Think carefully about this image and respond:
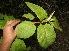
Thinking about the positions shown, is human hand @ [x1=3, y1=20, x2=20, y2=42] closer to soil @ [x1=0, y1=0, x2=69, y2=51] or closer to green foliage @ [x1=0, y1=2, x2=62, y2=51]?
green foliage @ [x1=0, y1=2, x2=62, y2=51]

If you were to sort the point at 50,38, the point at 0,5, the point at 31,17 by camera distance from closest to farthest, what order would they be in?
the point at 50,38
the point at 31,17
the point at 0,5

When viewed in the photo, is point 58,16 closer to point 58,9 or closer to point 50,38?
point 58,9

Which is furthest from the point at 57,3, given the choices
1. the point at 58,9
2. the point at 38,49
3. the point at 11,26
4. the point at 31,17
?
the point at 11,26

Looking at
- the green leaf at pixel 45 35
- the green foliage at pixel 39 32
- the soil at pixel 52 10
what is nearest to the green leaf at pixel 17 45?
→ the green foliage at pixel 39 32

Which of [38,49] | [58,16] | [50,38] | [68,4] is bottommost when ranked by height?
[38,49]

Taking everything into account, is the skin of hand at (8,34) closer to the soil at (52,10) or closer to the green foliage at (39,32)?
the green foliage at (39,32)

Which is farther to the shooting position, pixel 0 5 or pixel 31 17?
pixel 0 5
